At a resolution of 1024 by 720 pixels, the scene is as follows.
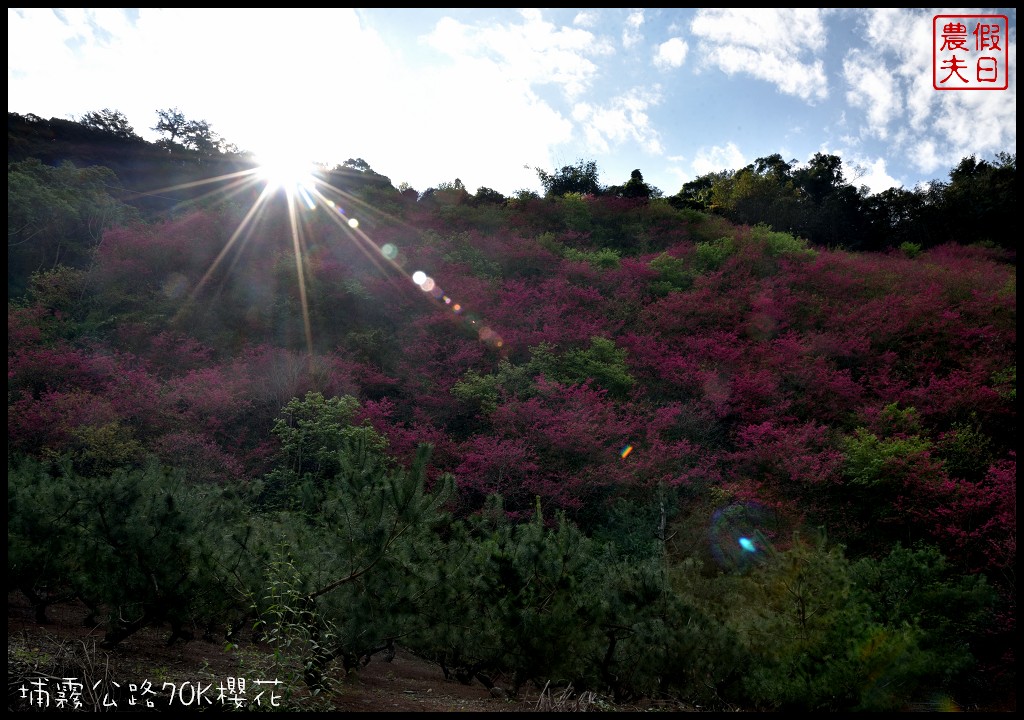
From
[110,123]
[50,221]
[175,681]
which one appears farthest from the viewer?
[110,123]

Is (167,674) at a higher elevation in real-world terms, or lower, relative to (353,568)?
lower

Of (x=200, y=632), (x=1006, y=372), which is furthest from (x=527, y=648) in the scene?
(x=1006, y=372)

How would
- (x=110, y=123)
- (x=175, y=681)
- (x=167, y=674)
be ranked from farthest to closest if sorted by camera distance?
(x=110, y=123) < (x=167, y=674) < (x=175, y=681)

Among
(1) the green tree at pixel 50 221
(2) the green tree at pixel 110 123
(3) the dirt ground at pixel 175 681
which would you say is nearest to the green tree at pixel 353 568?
(3) the dirt ground at pixel 175 681

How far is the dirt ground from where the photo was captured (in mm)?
2572

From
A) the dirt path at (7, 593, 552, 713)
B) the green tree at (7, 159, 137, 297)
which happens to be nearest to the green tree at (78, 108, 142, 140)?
the green tree at (7, 159, 137, 297)

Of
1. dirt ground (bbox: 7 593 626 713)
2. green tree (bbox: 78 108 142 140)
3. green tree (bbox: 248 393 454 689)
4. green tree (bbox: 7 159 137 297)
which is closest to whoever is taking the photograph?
dirt ground (bbox: 7 593 626 713)

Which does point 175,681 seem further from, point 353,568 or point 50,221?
point 50,221

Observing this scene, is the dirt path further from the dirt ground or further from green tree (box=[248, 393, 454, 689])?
green tree (box=[248, 393, 454, 689])

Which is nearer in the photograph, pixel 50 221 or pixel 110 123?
pixel 50 221

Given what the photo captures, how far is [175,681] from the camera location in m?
2.91

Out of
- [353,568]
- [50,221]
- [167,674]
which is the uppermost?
[50,221]

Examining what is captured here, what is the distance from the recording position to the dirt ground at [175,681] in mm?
2572

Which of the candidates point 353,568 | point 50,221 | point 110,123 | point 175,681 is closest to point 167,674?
point 175,681
